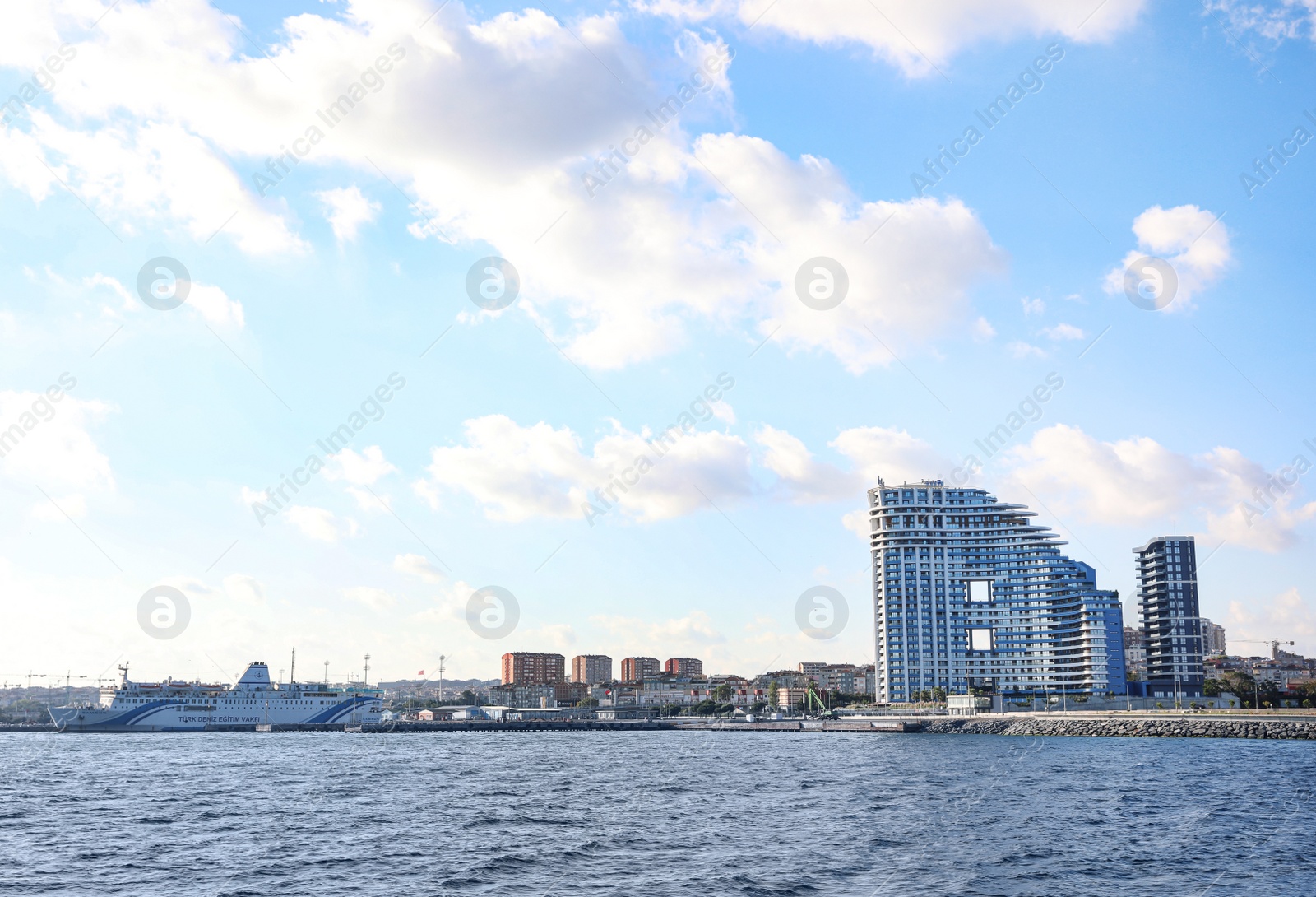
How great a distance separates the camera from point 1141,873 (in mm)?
37906

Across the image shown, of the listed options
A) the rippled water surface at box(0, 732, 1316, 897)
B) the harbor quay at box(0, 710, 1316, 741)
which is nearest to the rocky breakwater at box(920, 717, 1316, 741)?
the harbor quay at box(0, 710, 1316, 741)

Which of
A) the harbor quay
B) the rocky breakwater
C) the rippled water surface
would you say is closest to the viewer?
the rippled water surface

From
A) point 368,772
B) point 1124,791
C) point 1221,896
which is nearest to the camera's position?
point 1221,896

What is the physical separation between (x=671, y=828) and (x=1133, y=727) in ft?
A: 400

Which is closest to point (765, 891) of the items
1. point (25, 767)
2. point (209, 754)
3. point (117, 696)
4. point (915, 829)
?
point (915, 829)

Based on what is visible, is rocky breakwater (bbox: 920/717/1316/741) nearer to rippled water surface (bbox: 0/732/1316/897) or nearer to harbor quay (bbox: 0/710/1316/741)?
harbor quay (bbox: 0/710/1316/741)

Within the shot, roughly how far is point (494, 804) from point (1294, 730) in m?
112

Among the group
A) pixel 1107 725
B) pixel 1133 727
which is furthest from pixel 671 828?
pixel 1107 725

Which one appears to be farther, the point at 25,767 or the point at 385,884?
the point at 25,767

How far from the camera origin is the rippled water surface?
36656 mm

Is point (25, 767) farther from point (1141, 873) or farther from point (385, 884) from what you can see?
point (1141, 873)

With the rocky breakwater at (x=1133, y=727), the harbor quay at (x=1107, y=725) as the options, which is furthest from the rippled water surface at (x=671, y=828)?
the harbor quay at (x=1107, y=725)

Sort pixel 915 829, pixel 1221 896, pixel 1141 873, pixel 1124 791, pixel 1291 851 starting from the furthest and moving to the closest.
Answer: pixel 1124 791 < pixel 915 829 < pixel 1291 851 < pixel 1141 873 < pixel 1221 896

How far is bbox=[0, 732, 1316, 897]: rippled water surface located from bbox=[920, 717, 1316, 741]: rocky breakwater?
32207 mm
